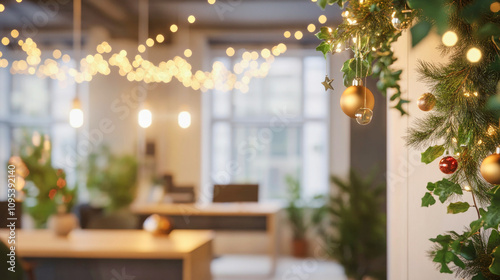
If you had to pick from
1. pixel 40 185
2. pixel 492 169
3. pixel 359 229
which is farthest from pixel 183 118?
pixel 492 169

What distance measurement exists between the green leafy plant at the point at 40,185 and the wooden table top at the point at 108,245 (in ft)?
7.14

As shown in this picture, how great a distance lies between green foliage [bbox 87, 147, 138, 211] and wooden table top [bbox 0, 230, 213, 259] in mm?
2651

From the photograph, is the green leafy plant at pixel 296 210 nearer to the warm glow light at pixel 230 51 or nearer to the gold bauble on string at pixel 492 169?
the warm glow light at pixel 230 51

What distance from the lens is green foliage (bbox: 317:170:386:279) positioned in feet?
14.7

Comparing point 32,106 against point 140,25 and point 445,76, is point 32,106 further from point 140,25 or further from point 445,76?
point 445,76

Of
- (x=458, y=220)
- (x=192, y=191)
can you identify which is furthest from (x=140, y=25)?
(x=458, y=220)

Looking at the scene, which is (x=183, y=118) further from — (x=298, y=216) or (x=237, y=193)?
(x=298, y=216)

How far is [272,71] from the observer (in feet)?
23.2

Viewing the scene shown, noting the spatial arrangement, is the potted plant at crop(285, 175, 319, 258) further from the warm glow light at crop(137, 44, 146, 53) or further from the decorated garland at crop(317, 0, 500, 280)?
the decorated garland at crop(317, 0, 500, 280)

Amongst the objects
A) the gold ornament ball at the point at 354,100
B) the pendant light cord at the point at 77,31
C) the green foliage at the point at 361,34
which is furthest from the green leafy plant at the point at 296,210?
the gold ornament ball at the point at 354,100

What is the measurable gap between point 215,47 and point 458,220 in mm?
5727

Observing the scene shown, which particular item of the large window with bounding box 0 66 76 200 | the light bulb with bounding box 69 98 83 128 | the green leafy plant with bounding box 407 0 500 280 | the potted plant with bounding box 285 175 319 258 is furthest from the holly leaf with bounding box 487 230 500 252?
the large window with bounding box 0 66 76 200

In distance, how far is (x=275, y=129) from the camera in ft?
23.4

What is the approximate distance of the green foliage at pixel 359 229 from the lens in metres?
4.48
